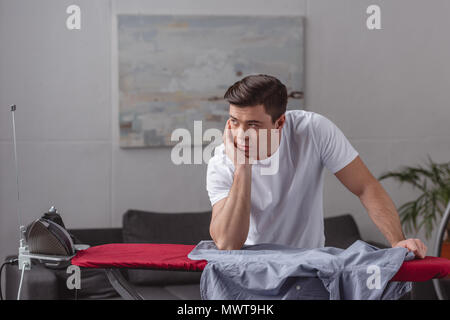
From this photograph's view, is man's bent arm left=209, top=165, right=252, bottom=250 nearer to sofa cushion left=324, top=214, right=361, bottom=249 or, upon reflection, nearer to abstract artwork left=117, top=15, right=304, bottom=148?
sofa cushion left=324, top=214, right=361, bottom=249

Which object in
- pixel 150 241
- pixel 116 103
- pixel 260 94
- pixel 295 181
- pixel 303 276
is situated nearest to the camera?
pixel 303 276

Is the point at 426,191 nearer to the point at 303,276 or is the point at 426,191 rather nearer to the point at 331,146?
the point at 331,146

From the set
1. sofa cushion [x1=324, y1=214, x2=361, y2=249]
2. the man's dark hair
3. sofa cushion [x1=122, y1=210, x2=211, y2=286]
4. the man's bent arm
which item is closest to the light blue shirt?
the man's bent arm

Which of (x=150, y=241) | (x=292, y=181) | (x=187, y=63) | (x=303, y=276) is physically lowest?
(x=150, y=241)

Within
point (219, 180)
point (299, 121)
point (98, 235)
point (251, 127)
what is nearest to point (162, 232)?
point (98, 235)

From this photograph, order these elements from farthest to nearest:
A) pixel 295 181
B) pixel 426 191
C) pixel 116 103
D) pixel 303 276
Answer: pixel 426 191
pixel 116 103
pixel 295 181
pixel 303 276

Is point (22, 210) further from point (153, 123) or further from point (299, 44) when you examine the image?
point (299, 44)

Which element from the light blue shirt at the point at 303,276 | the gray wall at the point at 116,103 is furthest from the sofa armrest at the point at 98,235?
the light blue shirt at the point at 303,276

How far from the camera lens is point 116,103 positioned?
3549 mm

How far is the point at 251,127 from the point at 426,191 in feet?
7.63

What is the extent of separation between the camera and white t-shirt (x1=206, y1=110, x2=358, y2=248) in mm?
2010

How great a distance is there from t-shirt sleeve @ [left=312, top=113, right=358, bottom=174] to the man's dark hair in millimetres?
273

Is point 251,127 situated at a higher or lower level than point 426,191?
higher

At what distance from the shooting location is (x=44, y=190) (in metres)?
3.53
